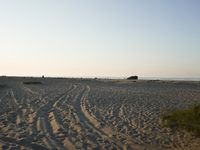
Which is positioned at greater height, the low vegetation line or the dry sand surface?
the low vegetation line

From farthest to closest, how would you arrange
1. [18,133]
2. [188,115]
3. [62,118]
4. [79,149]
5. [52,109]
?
1. [52,109]
2. [62,118]
3. [188,115]
4. [18,133]
5. [79,149]

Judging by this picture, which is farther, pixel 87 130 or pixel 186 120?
pixel 186 120

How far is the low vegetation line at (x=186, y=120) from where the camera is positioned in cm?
1096

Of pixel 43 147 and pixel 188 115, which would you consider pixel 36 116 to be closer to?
pixel 43 147

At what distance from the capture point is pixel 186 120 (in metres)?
11.7

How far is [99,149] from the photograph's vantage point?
848 cm

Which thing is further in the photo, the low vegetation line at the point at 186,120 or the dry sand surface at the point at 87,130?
the low vegetation line at the point at 186,120

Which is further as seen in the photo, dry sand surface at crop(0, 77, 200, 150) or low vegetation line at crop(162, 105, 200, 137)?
low vegetation line at crop(162, 105, 200, 137)

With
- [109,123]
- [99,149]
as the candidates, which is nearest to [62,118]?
[109,123]

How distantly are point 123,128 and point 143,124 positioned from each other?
1.15m

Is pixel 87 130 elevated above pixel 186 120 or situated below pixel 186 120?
below

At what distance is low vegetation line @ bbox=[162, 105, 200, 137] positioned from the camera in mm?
10961

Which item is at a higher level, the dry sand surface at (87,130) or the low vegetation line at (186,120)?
the low vegetation line at (186,120)

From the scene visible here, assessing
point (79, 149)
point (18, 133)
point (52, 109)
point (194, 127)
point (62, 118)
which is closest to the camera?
point (79, 149)
